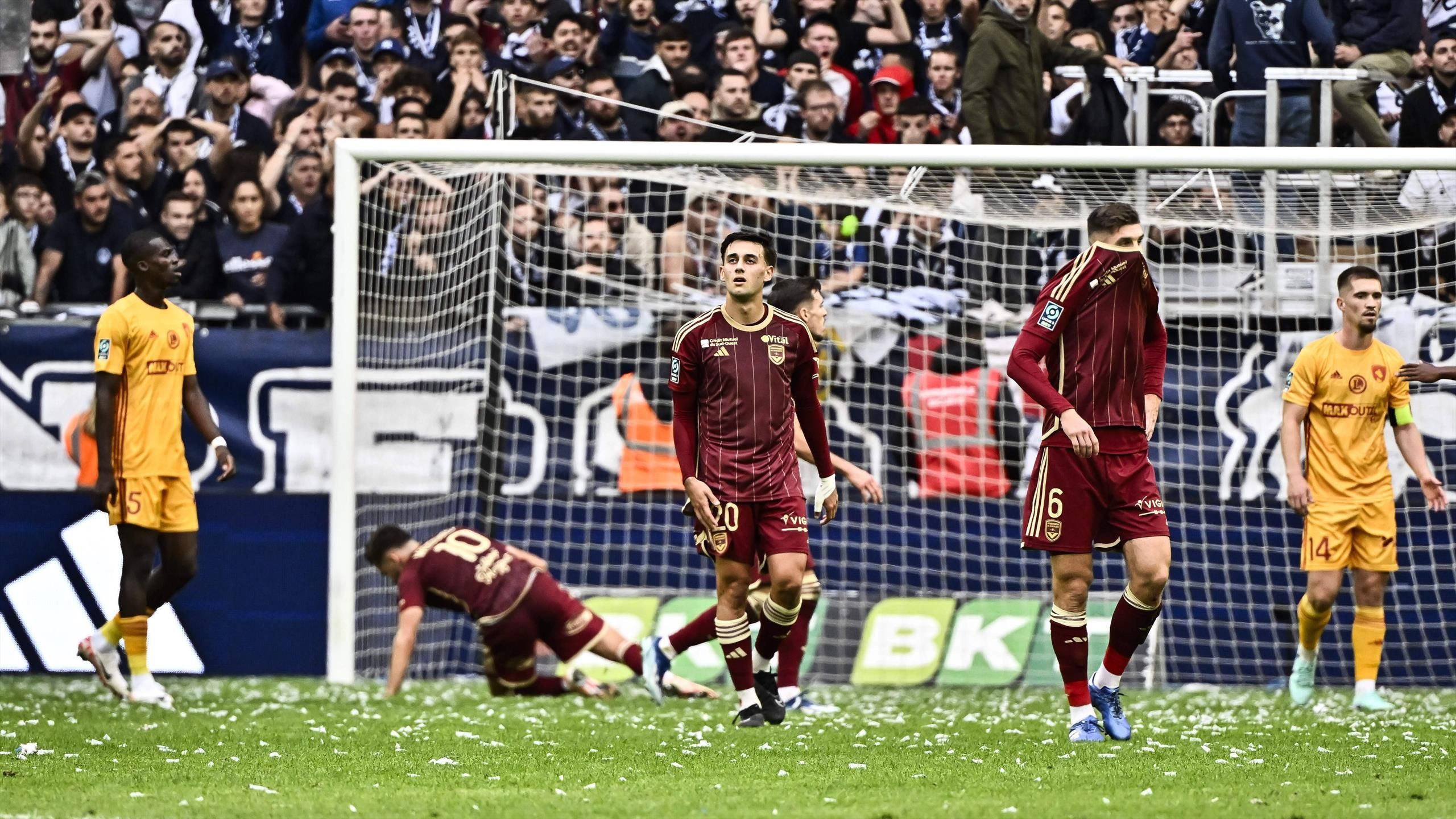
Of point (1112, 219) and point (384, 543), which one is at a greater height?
point (1112, 219)

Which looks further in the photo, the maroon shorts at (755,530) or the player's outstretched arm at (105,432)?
the player's outstretched arm at (105,432)

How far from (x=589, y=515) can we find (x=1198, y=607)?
13.3ft

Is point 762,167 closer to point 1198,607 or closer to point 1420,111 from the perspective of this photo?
point 1198,607

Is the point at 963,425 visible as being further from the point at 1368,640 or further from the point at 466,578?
the point at 466,578

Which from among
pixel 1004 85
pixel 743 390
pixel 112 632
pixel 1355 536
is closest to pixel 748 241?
pixel 743 390

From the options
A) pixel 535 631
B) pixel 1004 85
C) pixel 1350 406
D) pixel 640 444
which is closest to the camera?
pixel 1350 406

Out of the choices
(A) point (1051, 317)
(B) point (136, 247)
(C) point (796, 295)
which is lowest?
(A) point (1051, 317)

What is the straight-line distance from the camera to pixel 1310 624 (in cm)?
920

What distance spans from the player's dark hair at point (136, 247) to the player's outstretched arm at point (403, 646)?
2.42 m

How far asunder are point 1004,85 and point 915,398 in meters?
2.54

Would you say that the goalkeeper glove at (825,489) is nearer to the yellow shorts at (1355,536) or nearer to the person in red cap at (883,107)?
the yellow shorts at (1355,536)

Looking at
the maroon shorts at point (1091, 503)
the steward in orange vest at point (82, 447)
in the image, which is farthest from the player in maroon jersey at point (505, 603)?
the maroon shorts at point (1091, 503)

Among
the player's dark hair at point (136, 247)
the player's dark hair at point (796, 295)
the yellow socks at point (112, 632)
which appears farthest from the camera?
the yellow socks at point (112, 632)

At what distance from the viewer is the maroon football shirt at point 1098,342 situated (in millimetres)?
7160
